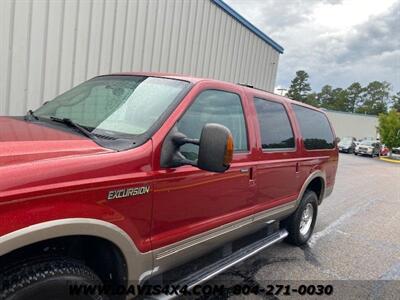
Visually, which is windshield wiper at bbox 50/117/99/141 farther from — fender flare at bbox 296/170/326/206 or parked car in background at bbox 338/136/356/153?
parked car in background at bbox 338/136/356/153

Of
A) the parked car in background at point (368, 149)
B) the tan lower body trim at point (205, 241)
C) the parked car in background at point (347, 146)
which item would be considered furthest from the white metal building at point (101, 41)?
the parked car in background at point (347, 146)

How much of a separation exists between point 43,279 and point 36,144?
0.73 m

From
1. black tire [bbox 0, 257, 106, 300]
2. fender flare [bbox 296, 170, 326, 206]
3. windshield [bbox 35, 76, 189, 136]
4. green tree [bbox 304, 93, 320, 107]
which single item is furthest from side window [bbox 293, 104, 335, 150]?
green tree [bbox 304, 93, 320, 107]

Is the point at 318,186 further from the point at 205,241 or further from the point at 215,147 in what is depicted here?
the point at 215,147

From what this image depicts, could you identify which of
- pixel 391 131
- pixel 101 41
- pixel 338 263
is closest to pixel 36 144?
pixel 338 263

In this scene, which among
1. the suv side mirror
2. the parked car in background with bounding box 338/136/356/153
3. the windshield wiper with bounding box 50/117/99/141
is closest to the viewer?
the suv side mirror

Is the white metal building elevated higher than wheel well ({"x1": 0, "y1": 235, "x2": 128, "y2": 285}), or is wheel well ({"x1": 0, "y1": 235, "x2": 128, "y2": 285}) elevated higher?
the white metal building

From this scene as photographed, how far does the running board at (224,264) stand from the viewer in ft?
9.22

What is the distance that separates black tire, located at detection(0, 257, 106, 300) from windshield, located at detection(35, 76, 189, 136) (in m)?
0.91

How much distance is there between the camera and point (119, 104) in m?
2.80

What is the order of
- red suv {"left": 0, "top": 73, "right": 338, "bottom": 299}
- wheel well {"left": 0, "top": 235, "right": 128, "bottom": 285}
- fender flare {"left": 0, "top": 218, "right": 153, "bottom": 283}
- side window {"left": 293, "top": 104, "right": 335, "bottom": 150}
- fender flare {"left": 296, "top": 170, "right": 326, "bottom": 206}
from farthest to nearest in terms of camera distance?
side window {"left": 293, "top": 104, "right": 335, "bottom": 150} < fender flare {"left": 296, "top": 170, "right": 326, "bottom": 206} < wheel well {"left": 0, "top": 235, "right": 128, "bottom": 285} < red suv {"left": 0, "top": 73, "right": 338, "bottom": 299} < fender flare {"left": 0, "top": 218, "right": 153, "bottom": 283}

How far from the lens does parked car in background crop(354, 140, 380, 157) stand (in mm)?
32438

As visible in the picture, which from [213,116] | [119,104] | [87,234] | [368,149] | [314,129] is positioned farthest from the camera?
[368,149]

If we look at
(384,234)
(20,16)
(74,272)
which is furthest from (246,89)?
(384,234)
